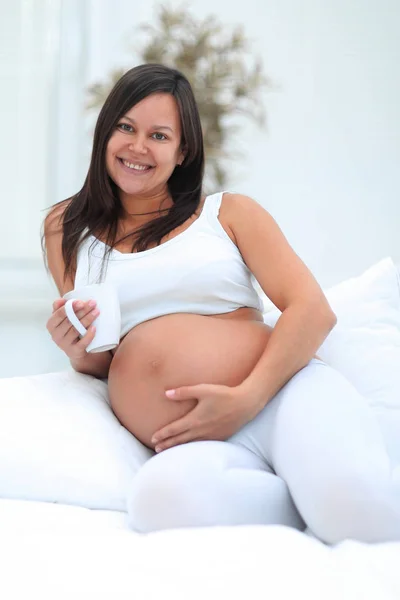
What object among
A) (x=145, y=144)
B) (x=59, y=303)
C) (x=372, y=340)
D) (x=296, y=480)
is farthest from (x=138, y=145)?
(x=296, y=480)

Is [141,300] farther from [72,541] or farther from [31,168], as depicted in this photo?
[31,168]

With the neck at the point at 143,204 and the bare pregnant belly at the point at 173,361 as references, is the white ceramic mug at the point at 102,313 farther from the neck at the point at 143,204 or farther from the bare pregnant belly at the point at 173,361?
the neck at the point at 143,204

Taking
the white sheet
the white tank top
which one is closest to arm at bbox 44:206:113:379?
the white tank top

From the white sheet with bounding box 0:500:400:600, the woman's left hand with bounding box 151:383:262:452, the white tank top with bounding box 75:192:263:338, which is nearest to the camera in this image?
the white sheet with bounding box 0:500:400:600

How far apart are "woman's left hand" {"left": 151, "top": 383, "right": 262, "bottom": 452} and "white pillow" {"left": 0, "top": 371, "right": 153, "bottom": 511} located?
0.42ft

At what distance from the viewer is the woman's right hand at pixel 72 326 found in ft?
4.91

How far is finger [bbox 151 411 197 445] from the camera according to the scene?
4.75 feet

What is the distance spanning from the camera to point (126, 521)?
4.55 ft

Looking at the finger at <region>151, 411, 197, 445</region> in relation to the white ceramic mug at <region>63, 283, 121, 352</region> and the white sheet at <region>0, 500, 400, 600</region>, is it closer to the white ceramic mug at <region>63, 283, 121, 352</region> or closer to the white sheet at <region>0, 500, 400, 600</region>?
the white ceramic mug at <region>63, 283, 121, 352</region>

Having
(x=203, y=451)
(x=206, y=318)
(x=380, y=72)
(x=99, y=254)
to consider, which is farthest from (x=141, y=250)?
(x=380, y=72)

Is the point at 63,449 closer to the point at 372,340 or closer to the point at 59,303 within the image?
the point at 59,303

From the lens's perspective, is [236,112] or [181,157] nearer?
[181,157]

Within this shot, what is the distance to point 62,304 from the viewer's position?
61.0 inches

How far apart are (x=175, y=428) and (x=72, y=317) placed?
0.27 metres
